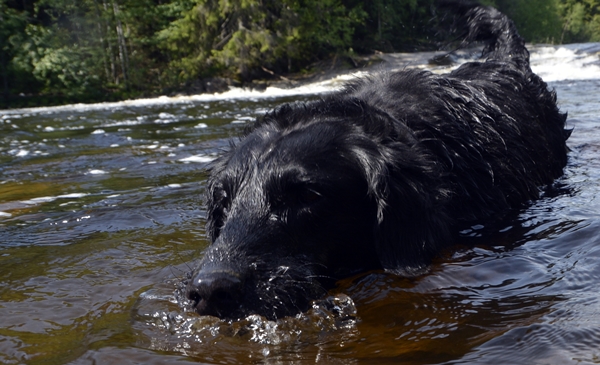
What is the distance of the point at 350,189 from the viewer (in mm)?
3076

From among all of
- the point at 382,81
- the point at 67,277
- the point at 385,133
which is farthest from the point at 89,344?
the point at 382,81

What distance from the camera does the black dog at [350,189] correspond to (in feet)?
8.55

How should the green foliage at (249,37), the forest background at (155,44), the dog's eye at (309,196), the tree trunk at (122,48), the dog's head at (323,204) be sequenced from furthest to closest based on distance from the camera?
the tree trunk at (122,48), the green foliage at (249,37), the forest background at (155,44), the dog's eye at (309,196), the dog's head at (323,204)

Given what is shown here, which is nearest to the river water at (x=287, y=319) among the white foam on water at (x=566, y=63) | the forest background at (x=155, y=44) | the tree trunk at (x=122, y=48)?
the white foam on water at (x=566, y=63)

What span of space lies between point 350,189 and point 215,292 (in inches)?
39.7

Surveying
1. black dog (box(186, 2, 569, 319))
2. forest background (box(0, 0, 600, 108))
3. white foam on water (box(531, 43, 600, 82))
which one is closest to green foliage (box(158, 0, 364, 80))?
forest background (box(0, 0, 600, 108))

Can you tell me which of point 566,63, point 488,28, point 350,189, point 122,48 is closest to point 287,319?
point 350,189

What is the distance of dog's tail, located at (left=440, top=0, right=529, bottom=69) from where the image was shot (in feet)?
19.2

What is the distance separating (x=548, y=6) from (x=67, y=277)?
73075 mm

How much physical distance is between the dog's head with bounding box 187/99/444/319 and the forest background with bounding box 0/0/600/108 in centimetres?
2617

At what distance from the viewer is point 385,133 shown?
3281mm

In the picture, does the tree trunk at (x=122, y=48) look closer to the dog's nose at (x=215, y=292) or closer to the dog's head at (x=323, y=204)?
the dog's head at (x=323, y=204)

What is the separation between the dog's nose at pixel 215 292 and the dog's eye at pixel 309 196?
66cm

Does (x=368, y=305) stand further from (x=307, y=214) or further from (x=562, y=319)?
(x=562, y=319)
